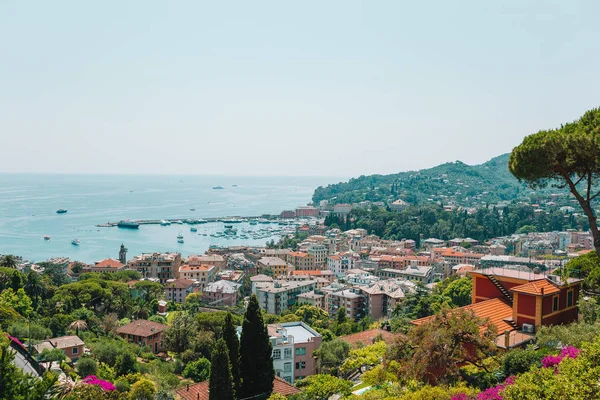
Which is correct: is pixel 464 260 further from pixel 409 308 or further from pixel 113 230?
pixel 113 230

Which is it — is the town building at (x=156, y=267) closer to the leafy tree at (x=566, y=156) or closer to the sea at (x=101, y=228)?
the sea at (x=101, y=228)

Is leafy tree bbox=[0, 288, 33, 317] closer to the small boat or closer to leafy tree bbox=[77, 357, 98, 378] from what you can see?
leafy tree bbox=[77, 357, 98, 378]

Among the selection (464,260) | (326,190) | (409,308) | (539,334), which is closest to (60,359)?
(539,334)

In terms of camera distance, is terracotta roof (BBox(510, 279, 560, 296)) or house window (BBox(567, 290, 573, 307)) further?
house window (BBox(567, 290, 573, 307))

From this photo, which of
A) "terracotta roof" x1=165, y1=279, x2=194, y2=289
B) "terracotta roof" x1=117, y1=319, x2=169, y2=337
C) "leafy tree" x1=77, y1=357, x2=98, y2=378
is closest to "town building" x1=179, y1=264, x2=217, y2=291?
"terracotta roof" x1=165, y1=279, x2=194, y2=289

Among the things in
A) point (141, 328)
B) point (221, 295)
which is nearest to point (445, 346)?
point (141, 328)

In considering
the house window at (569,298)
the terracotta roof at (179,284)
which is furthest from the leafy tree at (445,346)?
the terracotta roof at (179,284)

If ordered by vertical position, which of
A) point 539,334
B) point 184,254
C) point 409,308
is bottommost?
point 184,254
